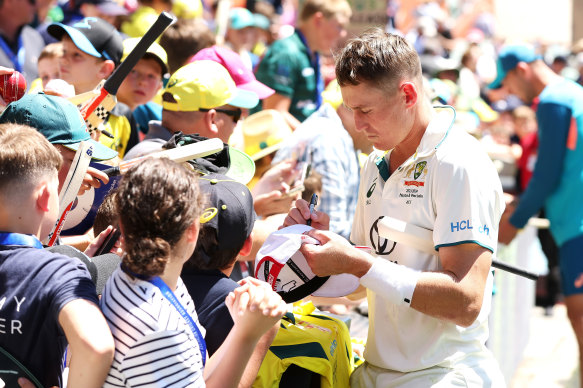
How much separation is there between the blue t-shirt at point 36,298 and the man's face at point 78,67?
8.09ft

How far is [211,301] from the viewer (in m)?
2.28

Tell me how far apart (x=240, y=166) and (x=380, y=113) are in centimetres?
79

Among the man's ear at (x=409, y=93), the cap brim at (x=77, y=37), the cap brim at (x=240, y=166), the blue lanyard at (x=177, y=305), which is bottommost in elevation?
the blue lanyard at (x=177, y=305)

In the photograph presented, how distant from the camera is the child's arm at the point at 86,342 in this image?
1.76 meters

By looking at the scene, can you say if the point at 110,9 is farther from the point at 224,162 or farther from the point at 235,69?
the point at 224,162

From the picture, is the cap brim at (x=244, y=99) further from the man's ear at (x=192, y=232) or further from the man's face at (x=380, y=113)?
the man's ear at (x=192, y=232)

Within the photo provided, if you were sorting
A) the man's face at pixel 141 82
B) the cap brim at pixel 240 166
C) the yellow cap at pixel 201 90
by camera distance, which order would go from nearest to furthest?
the cap brim at pixel 240 166
the yellow cap at pixel 201 90
the man's face at pixel 141 82

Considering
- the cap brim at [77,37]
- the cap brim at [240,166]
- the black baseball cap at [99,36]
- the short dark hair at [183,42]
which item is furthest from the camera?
the short dark hair at [183,42]

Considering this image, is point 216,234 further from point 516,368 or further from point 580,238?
point 516,368

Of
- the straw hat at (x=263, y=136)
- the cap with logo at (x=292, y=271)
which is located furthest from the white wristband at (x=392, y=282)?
the straw hat at (x=263, y=136)

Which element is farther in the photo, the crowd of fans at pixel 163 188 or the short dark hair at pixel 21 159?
the short dark hair at pixel 21 159

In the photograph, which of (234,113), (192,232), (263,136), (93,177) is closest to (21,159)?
(192,232)

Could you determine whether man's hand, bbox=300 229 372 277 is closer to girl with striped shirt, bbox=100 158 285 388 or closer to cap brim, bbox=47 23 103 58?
girl with striped shirt, bbox=100 158 285 388

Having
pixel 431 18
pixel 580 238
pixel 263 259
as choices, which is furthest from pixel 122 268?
pixel 431 18
